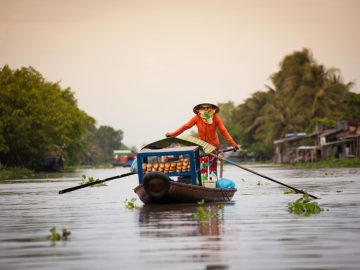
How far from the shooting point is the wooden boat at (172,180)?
55.6ft

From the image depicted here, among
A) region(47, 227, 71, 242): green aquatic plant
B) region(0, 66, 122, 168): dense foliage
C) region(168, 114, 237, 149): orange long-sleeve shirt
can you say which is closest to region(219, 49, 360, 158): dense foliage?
region(0, 66, 122, 168): dense foliage

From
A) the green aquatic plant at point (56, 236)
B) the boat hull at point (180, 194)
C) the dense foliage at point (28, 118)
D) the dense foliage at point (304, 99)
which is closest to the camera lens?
the green aquatic plant at point (56, 236)

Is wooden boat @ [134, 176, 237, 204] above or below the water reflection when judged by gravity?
above

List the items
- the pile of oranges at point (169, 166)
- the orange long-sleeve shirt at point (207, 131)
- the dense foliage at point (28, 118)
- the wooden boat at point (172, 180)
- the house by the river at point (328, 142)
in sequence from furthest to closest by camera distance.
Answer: the house by the river at point (328, 142), the dense foliage at point (28, 118), the orange long-sleeve shirt at point (207, 131), the pile of oranges at point (169, 166), the wooden boat at point (172, 180)

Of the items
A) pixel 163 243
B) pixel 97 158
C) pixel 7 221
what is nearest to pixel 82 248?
pixel 163 243

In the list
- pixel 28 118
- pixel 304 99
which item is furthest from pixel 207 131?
pixel 304 99

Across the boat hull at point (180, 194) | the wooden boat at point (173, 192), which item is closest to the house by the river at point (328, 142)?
the boat hull at point (180, 194)

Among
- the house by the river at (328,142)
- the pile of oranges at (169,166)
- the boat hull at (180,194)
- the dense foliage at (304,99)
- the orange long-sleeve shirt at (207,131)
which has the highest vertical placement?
the dense foliage at (304,99)

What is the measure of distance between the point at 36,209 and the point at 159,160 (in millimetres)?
2885

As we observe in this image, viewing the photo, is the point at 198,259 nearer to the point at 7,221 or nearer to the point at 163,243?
the point at 163,243

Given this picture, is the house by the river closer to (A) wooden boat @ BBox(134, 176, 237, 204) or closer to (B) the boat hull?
(B) the boat hull

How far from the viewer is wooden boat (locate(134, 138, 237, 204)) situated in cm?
1694

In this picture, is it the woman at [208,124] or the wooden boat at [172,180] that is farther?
the woman at [208,124]

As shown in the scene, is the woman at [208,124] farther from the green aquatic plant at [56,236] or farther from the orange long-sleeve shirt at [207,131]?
the green aquatic plant at [56,236]
